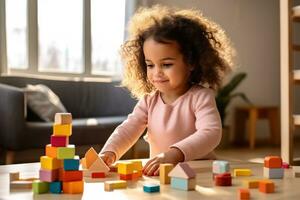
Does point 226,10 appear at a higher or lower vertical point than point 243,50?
higher

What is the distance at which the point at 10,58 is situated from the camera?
3.95m

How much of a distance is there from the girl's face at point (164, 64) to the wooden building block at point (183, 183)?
50 centimetres

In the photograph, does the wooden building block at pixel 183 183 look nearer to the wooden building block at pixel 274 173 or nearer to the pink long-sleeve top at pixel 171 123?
the wooden building block at pixel 274 173

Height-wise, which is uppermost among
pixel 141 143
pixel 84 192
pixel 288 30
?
pixel 288 30

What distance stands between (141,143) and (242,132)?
126cm

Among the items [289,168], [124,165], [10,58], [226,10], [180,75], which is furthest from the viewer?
[226,10]

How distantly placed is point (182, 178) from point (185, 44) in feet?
2.03

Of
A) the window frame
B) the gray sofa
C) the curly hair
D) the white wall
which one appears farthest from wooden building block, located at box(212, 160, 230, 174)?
the white wall

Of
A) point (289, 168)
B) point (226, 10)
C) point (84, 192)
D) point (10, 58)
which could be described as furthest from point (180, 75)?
point (226, 10)

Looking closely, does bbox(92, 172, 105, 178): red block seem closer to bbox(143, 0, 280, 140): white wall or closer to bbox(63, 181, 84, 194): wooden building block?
bbox(63, 181, 84, 194): wooden building block

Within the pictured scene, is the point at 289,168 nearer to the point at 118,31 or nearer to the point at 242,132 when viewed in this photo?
the point at 118,31

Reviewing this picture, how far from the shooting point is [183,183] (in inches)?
33.4

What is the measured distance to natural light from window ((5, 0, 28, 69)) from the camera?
3918 mm

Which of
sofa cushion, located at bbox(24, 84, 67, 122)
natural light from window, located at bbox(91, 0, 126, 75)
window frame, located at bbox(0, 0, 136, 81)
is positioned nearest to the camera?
sofa cushion, located at bbox(24, 84, 67, 122)
